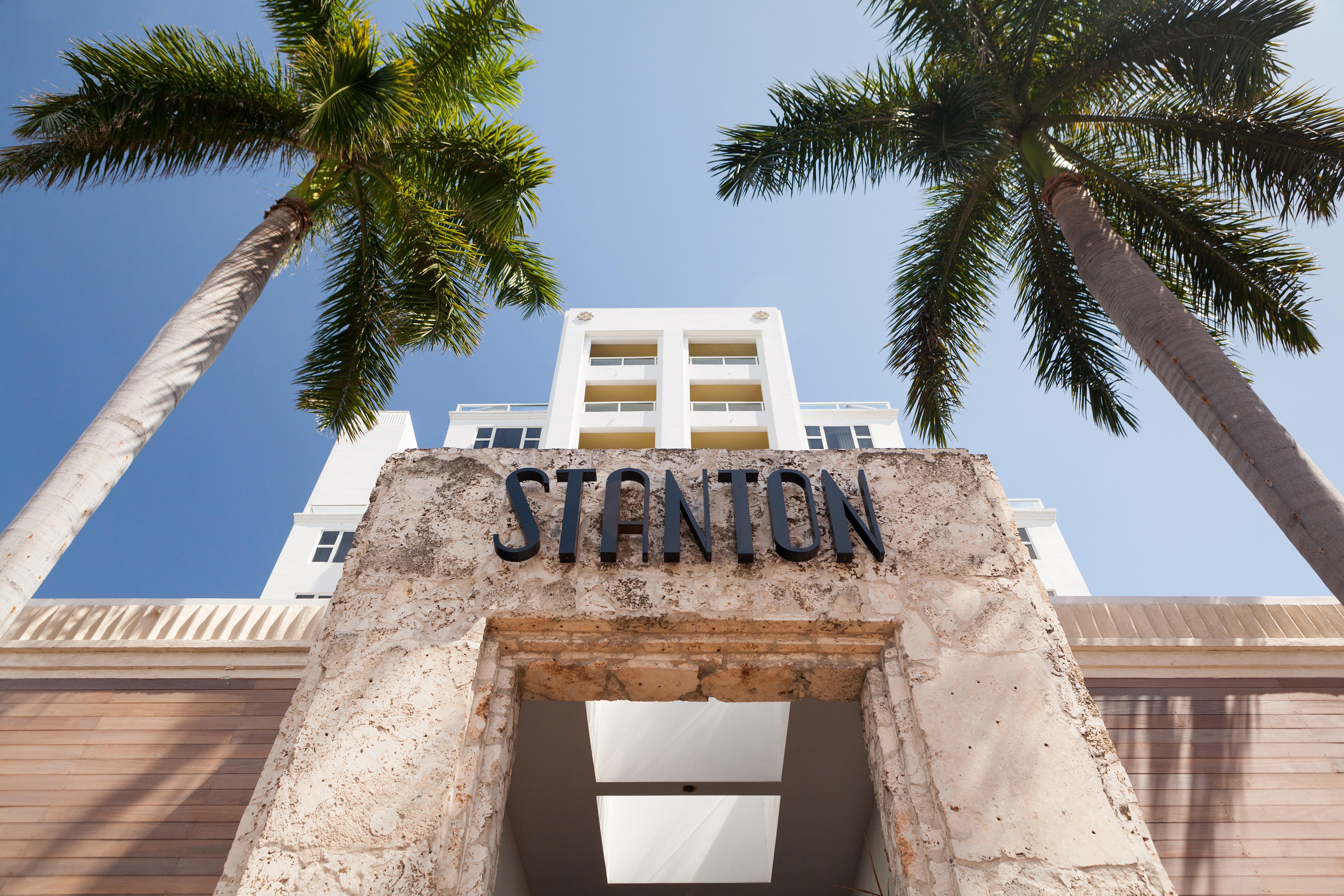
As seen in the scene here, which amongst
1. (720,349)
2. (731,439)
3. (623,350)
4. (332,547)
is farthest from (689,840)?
(332,547)

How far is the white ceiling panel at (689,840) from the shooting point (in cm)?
792

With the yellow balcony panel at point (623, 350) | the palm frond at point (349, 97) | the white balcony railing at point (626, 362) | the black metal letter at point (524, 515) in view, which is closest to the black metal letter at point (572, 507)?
the black metal letter at point (524, 515)

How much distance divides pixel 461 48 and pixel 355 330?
11.2ft

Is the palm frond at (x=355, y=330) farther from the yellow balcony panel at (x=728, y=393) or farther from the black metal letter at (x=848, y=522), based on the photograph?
the yellow balcony panel at (x=728, y=393)

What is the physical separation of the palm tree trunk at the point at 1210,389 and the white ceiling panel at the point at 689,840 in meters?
4.92

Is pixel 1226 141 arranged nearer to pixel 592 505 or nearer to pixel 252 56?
pixel 592 505

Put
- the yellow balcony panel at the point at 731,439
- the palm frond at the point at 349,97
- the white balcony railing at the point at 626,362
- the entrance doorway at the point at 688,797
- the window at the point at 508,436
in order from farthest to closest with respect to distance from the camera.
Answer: the window at the point at 508,436 → the white balcony railing at the point at 626,362 → the yellow balcony panel at the point at 731,439 → the palm frond at the point at 349,97 → the entrance doorway at the point at 688,797

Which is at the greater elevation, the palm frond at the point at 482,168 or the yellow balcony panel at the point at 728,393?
the yellow balcony panel at the point at 728,393

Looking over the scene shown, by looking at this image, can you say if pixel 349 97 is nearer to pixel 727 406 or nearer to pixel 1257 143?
pixel 1257 143

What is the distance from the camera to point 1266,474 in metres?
5.34

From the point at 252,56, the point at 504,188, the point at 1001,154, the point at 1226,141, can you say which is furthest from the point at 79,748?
the point at 1226,141

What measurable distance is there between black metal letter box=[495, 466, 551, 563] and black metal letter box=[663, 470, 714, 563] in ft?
2.17

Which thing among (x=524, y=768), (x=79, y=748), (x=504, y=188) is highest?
(x=504, y=188)

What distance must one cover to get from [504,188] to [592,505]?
5579 mm
